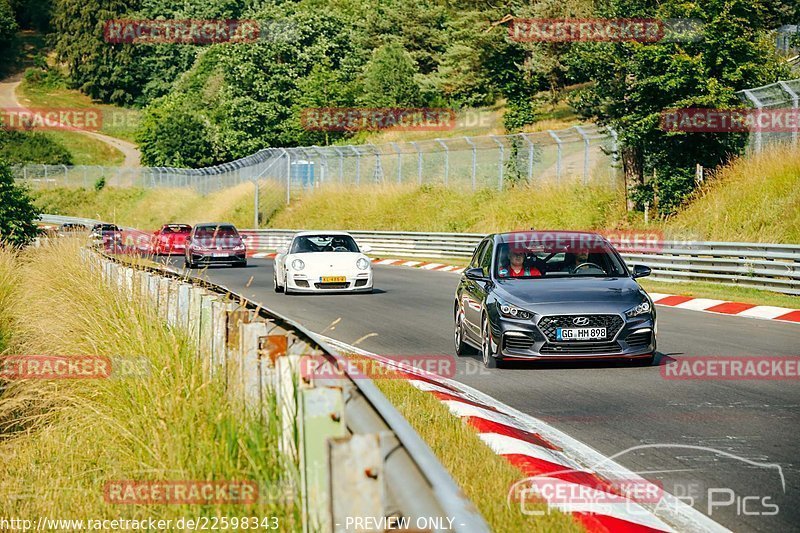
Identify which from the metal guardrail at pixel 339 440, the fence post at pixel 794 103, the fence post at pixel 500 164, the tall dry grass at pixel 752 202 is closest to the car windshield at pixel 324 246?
the tall dry grass at pixel 752 202

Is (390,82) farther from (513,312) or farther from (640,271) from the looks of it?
(513,312)

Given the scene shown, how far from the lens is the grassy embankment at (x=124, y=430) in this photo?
17.2 ft

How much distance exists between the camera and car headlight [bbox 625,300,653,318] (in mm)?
12031

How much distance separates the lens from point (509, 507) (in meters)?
5.93

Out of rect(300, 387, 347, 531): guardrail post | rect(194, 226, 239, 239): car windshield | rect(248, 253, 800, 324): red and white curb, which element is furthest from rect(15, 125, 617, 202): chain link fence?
rect(300, 387, 347, 531): guardrail post

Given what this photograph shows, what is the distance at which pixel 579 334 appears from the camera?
12.0 meters

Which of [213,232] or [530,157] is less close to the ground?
[530,157]

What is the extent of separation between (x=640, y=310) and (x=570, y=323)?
78cm

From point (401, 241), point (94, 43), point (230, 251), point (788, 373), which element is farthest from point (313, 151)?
point (94, 43)

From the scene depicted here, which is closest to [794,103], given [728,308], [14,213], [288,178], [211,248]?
[728,308]

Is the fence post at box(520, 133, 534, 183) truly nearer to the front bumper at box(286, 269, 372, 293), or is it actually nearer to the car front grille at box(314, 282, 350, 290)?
the front bumper at box(286, 269, 372, 293)

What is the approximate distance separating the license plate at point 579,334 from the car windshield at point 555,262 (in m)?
1.26

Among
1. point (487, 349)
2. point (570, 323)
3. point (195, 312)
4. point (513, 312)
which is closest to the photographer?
point (195, 312)

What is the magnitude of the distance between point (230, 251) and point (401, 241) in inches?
331
